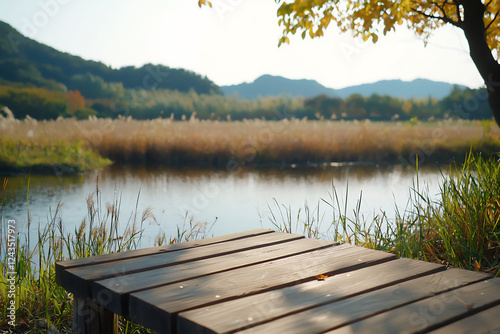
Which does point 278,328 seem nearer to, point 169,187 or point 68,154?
point 169,187

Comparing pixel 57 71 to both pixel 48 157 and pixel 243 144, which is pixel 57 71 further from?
pixel 243 144

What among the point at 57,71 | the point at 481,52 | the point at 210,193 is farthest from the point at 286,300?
the point at 57,71

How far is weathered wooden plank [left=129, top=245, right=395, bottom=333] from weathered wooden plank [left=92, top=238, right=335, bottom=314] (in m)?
0.04

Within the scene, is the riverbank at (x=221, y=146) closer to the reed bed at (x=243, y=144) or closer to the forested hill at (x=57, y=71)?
the reed bed at (x=243, y=144)

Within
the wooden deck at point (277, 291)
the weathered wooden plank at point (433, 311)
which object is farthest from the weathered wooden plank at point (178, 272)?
the weathered wooden plank at point (433, 311)

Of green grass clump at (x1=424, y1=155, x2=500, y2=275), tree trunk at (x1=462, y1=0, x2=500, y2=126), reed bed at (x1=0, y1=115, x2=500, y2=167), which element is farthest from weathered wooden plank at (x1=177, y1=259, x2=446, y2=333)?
reed bed at (x1=0, y1=115, x2=500, y2=167)

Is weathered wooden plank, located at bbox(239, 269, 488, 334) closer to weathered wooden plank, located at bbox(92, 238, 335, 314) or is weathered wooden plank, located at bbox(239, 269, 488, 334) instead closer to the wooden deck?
the wooden deck

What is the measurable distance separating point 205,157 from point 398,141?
15.0 ft

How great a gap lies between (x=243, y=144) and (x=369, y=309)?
9414 mm

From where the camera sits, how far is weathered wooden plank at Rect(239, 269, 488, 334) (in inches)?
46.1

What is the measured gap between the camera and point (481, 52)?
3785 millimetres

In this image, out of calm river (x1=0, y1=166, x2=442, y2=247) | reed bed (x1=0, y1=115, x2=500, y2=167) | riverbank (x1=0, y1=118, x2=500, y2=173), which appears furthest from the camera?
reed bed (x1=0, y1=115, x2=500, y2=167)

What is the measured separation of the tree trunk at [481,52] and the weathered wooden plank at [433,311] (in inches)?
101

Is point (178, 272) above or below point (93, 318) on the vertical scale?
above
